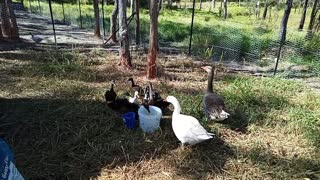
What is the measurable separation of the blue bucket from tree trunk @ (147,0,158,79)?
225cm

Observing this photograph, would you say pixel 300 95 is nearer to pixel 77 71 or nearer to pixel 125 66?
pixel 125 66

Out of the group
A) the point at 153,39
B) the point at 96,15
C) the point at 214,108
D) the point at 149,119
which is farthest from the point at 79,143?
the point at 96,15

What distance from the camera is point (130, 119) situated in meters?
4.16

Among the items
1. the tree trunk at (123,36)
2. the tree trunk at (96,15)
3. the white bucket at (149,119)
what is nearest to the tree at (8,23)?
the tree trunk at (96,15)

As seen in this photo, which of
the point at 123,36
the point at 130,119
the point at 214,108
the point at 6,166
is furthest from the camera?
the point at 123,36

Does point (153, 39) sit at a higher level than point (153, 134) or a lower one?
higher

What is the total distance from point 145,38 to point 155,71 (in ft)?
21.5

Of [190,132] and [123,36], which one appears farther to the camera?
[123,36]

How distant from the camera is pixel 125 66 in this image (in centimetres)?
699

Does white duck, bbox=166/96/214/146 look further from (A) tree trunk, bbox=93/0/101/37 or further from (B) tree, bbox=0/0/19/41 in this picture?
(A) tree trunk, bbox=93/0/101/37

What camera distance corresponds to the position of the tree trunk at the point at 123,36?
6758mm

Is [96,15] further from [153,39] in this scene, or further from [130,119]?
[130,119]

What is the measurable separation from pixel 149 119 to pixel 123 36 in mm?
3358

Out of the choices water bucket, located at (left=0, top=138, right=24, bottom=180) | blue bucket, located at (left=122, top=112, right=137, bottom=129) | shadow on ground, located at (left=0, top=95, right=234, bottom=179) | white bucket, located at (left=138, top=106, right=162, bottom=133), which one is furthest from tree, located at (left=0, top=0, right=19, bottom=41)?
water bucket, located at (left=0, top=138, right=24, bottom=180)
